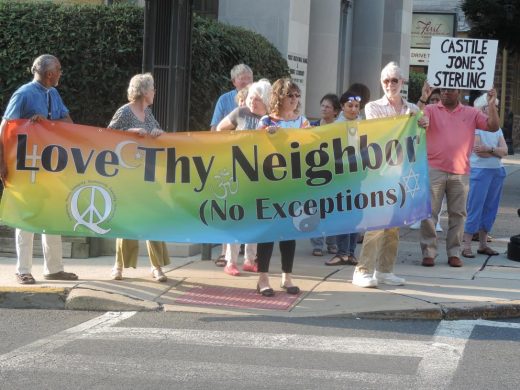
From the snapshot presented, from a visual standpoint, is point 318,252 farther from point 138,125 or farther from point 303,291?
point 138,125

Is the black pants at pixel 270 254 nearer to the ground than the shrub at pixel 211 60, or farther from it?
nearer to the ground

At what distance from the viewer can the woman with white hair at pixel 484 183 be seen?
11.2m

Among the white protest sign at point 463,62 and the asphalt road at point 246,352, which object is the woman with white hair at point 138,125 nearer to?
the asphalt road at point 246,352

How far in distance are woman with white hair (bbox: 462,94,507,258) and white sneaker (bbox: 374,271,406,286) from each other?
7.55 ft

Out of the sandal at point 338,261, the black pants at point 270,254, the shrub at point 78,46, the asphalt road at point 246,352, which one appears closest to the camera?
the asphalt road at point 246,352

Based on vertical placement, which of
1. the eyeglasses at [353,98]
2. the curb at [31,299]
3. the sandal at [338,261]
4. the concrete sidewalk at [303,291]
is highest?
the eyeglasses at [353,98]

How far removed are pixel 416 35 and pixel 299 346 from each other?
33.1 m

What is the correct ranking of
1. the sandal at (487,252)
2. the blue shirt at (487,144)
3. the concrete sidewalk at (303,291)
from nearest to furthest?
1. the concrete sidewalk at (303,291)
2. the sandal at (487,252)
3. the blue shirt at (487,144)

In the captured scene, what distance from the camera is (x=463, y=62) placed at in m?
10.7

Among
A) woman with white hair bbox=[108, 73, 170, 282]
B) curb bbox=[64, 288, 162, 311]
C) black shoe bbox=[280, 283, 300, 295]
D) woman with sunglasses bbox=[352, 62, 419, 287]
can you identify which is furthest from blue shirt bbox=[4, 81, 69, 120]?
woman with sunglasses bbox=[352, 62, 419, 287]

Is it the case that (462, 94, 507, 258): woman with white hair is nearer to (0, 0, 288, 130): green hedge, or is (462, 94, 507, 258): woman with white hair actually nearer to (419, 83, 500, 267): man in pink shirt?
(419, 83, 500, 267): man in pink shirt

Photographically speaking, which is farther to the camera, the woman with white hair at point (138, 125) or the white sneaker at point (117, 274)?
the white sneaker at point (117, 274)

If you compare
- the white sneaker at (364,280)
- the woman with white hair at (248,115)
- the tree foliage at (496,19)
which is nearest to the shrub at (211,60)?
the woman with white hair at (248,115)

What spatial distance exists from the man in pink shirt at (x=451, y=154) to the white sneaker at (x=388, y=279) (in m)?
1.27
